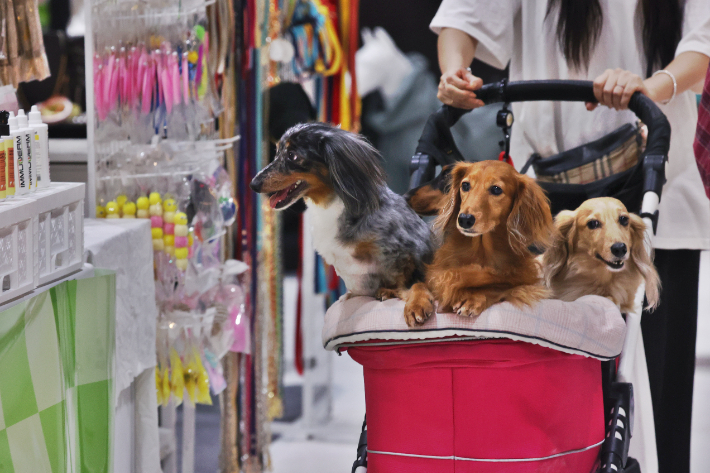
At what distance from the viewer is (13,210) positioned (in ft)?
3.92

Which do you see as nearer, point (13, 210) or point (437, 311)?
point (437, 311)

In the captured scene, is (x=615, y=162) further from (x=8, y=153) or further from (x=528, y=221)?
(x=8, y=153)

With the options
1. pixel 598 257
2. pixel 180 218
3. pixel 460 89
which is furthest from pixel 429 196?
pixel 180 218

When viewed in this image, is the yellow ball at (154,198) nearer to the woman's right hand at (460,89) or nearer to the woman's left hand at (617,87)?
the woman's right hand at (460,89)

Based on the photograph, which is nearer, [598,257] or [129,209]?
[598,257]

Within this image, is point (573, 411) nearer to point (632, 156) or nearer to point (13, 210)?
point (632, 156)

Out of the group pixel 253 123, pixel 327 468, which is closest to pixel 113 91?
pixel 253 123

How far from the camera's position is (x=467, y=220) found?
103cm

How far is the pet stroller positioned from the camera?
1036 mm

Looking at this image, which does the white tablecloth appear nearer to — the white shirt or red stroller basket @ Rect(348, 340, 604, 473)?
red stroller basket @ Rect(348, 340, 604, 473)

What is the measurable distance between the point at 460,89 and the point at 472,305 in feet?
2.25

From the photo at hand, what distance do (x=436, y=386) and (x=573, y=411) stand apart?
0.21 metres

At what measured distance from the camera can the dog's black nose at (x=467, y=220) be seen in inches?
40.6

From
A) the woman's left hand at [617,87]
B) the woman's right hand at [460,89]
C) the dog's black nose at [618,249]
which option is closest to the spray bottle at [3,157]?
the woman's right hand at [460,89]
